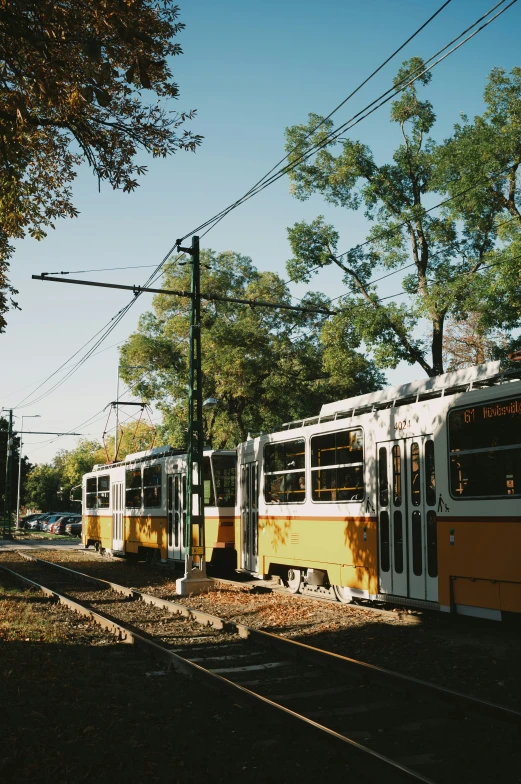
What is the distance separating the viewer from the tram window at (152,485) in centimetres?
2339

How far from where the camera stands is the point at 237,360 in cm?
3881

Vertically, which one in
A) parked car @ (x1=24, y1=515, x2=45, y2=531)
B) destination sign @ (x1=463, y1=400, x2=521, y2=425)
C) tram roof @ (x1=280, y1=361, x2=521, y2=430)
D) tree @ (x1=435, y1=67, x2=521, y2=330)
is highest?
tree @ (x1=435, y1=67, x2=521, y2=330)

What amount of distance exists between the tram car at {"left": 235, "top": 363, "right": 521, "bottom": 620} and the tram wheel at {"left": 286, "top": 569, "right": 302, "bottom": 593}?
23mm

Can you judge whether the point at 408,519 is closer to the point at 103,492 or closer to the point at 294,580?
the point at 294,580

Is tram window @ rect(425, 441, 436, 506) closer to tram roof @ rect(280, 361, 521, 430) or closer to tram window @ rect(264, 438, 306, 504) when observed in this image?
tram roof @ rect(280, 361, 521, 430)

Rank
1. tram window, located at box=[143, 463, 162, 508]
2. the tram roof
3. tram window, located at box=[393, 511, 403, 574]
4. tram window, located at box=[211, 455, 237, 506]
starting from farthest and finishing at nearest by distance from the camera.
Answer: tram window, located at box=[143, 463, 162, 508] < tram window, located at box=[211, 455, 237, 506] < tram window, located at box=[393, 511, 403, 574] < the tram roof

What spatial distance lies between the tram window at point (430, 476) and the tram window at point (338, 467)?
1684mm

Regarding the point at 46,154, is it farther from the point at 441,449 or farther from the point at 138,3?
the point at 441,449

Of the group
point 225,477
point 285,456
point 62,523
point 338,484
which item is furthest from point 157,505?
point 62,523

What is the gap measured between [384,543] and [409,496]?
0.99 metres

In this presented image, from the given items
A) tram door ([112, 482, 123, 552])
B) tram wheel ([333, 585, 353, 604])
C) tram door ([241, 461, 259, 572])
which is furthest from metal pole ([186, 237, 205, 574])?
tram door ([112, 482, 123, 552])

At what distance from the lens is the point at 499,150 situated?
2489 cm

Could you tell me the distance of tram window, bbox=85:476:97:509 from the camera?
31.7 meters

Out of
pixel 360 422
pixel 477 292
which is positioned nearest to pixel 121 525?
Result: pixel 477 292
